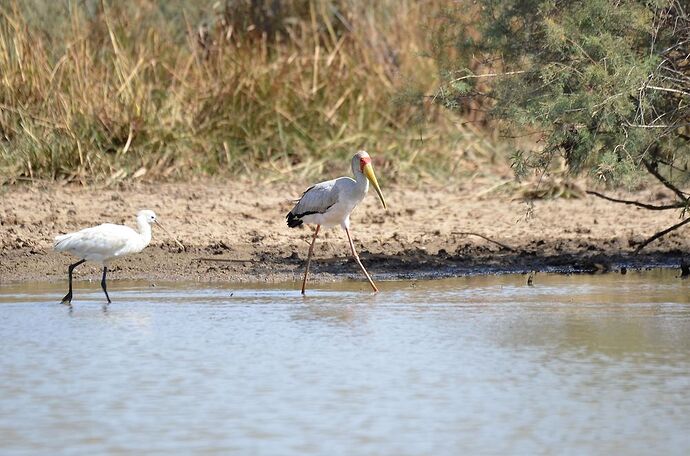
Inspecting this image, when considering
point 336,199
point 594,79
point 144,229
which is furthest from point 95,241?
point 594,79

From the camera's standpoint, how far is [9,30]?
14664mm

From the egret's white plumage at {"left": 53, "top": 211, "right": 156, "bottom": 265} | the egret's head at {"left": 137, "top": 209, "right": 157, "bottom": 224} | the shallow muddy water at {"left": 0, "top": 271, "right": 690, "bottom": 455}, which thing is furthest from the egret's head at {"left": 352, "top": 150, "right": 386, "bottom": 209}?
the egret's white plumage at {"left": 53, "top": 211, "right": 156, "bottom": 265}

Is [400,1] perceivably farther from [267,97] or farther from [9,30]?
[9,30]

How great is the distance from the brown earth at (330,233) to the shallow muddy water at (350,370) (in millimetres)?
945

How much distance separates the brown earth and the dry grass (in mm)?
539

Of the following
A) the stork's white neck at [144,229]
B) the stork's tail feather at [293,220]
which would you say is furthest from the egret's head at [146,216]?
the stork's tail feather at [293,220]

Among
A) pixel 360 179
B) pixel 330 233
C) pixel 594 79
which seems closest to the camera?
pixel 594 79

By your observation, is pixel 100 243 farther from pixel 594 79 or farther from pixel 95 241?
Answer: pixel 594 79

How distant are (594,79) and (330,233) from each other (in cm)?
393

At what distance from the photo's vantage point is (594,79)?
9383mm

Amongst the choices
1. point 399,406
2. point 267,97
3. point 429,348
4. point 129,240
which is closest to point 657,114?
point 429,348

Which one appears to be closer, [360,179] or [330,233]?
[360,179]

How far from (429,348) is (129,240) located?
2997 millimetres

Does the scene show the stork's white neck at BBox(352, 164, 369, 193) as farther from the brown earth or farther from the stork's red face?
the brown earth
